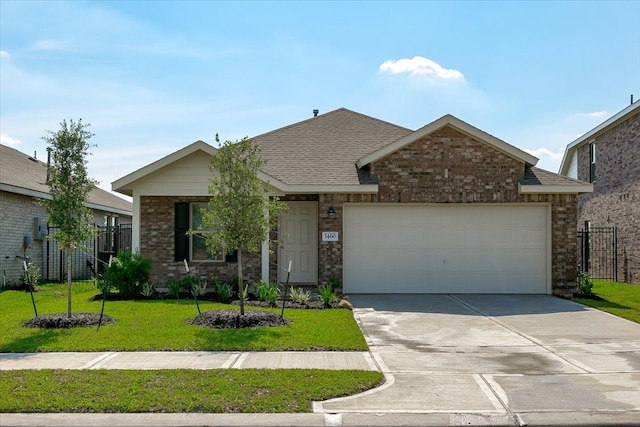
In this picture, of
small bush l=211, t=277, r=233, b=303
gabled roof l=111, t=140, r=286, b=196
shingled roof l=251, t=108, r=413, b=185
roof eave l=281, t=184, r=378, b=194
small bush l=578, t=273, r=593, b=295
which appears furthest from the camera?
shingled roof l=251, t=108, r=413, b=185

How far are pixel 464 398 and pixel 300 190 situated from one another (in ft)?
30.6

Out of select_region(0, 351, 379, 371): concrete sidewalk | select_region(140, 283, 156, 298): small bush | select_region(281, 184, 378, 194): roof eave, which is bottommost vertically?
select_region(0, 351, 379, 371): concrete sidewalk

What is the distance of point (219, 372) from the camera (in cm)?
712

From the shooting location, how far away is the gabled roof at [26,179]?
17.8 m

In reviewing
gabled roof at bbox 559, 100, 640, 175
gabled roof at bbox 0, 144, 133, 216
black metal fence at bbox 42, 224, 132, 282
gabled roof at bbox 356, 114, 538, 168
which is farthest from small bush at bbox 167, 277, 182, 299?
gabled roof at bbox 559, 100, 640, 175

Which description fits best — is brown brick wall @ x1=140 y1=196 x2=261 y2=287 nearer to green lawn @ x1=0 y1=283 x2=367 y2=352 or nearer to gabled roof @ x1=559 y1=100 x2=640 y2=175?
green lawn @ x1=0 y1=283 x2=367 y2=352

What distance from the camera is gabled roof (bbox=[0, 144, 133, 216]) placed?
17.8m

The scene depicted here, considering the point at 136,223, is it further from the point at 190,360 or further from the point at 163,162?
the point at 190,360

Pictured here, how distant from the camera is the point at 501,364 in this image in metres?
7.88

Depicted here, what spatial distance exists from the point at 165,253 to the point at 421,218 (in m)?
6.57

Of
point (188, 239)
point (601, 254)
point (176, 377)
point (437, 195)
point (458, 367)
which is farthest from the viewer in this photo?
point (601, 254)

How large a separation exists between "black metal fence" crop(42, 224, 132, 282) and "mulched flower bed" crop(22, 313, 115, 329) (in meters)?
8.14

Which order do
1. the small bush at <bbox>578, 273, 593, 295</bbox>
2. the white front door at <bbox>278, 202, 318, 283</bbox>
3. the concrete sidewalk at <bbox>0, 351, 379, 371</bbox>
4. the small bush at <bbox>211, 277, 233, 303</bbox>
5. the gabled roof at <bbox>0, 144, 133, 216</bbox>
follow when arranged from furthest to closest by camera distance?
the gabled roof at <bbox>0, 144, 133, 216</bbox> < the white front door at <bbox>278, 202, 318, 283</bbox> < the small bush at <bbox>578, 273, 593, 295</bbox> < the small bush at <bbox>211, 277, 233, 303</bbox> < the concrete sidewalk at <bbox>0, 351, 379, 371</bbox>

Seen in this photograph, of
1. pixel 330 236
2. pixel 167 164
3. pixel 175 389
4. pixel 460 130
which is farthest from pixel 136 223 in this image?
pixel 175 389
